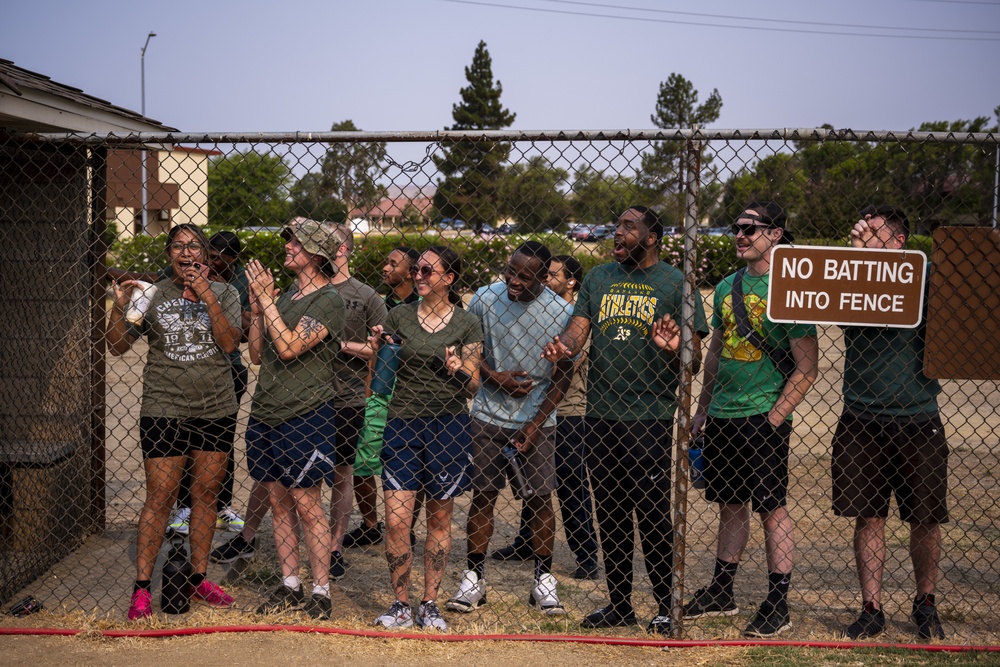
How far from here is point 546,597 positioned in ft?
14.4

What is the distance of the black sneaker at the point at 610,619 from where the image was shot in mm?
4164

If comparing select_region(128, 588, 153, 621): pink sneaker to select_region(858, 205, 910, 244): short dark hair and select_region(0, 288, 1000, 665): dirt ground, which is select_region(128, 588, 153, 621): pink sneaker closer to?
select_region(0, 288, 1000, 665): dirt ground

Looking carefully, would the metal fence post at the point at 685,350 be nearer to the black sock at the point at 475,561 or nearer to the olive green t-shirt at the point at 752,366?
the olive green t-shirt at the point at 752,366

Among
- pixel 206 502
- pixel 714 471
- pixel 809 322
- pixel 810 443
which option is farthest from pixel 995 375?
pixel 810 443

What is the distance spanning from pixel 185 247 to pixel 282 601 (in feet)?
5.60

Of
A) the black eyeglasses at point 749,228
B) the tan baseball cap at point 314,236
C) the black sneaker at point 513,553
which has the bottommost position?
the black sneaker at point 513,553

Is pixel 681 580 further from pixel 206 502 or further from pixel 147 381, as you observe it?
pixel 147 381

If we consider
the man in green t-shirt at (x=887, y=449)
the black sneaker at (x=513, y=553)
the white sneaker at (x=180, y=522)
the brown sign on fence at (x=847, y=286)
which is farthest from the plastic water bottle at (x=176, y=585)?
the man in green t-shirt at (x=887, y=449)

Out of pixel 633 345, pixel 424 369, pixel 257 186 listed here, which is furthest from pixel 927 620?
pixel 257 186

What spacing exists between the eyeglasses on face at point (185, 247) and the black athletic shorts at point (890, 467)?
9.91 ft

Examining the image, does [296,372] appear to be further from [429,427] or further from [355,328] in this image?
[355,328]

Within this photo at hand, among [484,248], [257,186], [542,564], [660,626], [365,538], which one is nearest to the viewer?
[660,626]

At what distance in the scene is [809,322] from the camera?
3.70 metres

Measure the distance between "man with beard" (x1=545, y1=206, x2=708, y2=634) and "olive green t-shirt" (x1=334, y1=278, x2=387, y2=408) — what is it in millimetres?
1353
